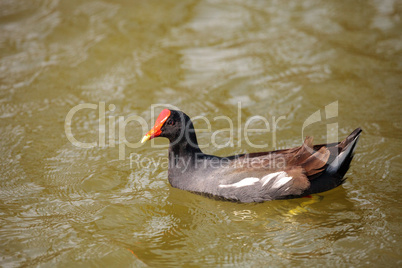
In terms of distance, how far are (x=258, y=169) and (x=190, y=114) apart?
6.30ft

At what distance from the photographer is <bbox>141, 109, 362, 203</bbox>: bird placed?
426cm

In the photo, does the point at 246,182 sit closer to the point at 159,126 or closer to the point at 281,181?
the point at 281,181

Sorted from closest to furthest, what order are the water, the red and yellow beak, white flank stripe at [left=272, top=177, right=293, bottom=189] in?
1. the water
2. white flank stripe at [left=272, top=177, right=293, bottom=189]
3. the red and yellow beak

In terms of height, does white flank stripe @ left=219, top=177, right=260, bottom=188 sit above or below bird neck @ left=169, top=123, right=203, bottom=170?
below

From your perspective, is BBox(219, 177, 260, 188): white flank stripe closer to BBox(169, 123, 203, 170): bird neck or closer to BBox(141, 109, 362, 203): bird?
BBox(141, 109, 362, 203): bird

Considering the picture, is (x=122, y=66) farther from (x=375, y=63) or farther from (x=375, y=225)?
(x=375, y=225)

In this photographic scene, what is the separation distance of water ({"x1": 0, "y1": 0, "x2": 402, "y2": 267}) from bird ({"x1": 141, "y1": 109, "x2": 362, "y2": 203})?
17cm

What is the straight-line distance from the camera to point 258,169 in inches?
169

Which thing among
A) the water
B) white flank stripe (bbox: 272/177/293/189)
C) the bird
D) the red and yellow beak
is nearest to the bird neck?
the bird

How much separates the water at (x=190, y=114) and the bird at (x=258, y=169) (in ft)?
0.57

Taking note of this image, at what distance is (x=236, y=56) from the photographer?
7266 mm

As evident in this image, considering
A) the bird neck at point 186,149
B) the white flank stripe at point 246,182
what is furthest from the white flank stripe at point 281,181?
the bird neck at point 186,149

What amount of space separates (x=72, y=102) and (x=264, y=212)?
11.2 ft

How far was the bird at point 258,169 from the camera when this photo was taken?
4.26m
